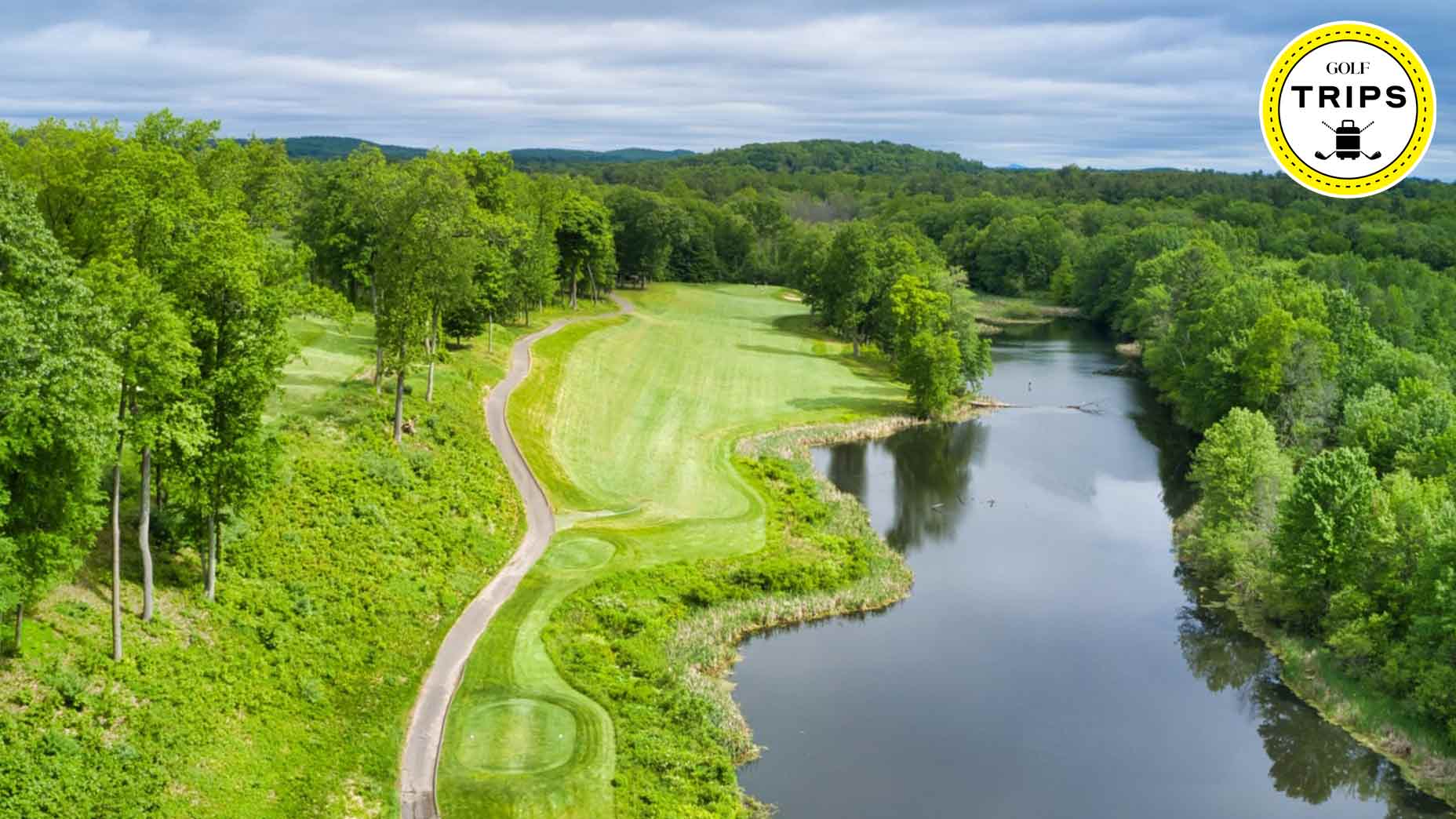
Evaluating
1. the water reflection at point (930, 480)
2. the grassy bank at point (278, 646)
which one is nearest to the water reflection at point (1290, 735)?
the water reflection at point (930, 480)

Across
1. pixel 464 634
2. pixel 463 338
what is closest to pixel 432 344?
pixel 463 338

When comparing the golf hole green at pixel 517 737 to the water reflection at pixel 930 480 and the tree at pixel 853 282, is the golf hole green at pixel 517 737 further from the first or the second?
the tree at pixel 853 282

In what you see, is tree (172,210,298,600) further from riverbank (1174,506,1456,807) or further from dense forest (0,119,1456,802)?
riverbank (1174,506,1456,807)

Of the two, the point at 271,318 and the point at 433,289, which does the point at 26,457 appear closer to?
the point at 271,318

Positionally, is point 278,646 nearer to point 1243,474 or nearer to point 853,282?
point 1243,474

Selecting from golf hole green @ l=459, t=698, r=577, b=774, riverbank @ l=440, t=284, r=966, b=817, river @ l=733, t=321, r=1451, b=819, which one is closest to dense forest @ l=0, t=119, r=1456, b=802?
river @ l=733, t=321, r=1451, b=819
